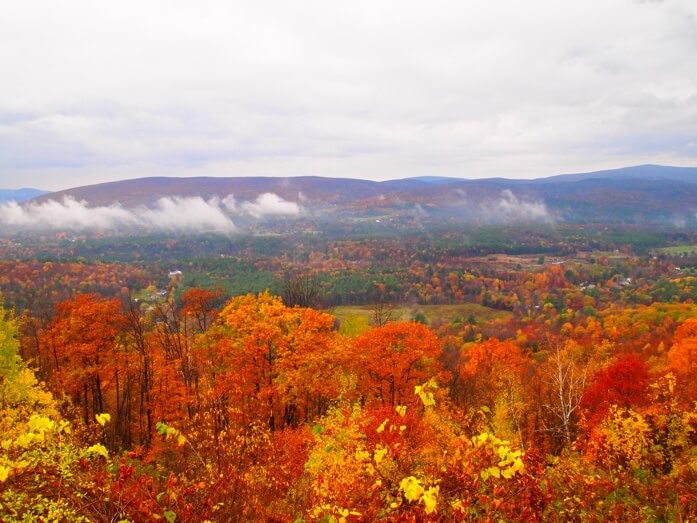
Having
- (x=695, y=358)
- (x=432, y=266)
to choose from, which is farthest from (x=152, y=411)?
(x=432, y=266)

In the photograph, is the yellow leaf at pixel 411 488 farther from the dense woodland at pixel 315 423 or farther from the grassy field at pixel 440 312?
the grassy field at pixel 440 312

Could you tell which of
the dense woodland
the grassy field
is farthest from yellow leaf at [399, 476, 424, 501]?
the grassy field

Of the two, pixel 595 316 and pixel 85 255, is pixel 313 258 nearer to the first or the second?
pixel 85 255

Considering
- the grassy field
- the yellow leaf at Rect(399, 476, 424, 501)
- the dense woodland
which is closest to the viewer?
the yellow leaf at Rect(399, 476, 424, 501)

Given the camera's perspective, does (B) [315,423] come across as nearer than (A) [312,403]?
Yes

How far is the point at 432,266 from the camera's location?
17188 cm

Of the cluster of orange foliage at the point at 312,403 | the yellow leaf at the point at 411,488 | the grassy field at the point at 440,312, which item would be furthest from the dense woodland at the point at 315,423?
the grassy field at the point at 440,312

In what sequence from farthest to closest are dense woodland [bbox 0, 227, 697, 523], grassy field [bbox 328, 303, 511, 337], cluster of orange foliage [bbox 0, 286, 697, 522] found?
1. grassy field [bbox 328, 303, 511, 337]
2. cluster of orange foliage [bbox 0, 286, 697, 522]
3. dense woodland [bbox 0, 227, 697, 523]

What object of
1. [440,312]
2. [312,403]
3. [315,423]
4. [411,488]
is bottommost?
[440,312]

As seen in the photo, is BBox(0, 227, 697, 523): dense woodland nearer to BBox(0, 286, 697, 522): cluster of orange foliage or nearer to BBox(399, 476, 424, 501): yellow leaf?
BBox(399, 476, 424, 501): yellow leaf

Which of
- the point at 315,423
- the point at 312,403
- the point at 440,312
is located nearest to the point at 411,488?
the point at 315,423

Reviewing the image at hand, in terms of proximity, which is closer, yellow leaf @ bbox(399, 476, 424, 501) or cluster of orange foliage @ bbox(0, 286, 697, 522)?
yellow leaf @ bbox(399, 476, 424, 501)

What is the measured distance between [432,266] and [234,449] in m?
162

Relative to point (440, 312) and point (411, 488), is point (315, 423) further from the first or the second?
point (440, 312)
